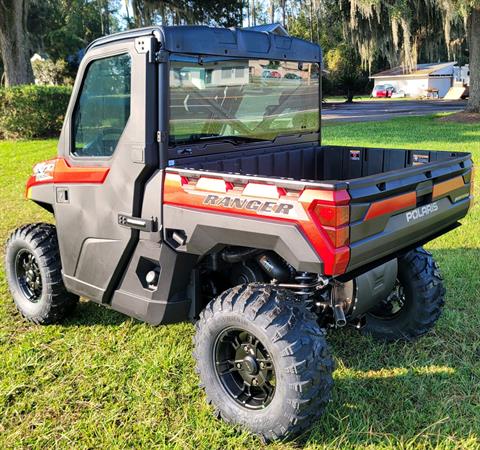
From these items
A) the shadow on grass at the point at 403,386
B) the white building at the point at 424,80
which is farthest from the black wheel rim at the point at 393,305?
the white building at the point at 424,80

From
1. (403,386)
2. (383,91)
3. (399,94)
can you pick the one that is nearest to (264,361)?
(403,386)

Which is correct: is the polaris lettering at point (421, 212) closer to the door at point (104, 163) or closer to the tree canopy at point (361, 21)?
the door at point (104, 163)

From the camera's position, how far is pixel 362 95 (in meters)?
56.8

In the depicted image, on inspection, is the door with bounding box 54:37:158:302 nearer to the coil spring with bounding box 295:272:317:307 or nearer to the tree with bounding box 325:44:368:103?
the coil spring with bounding box 295:272:317:307

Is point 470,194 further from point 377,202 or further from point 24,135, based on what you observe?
point 24,135

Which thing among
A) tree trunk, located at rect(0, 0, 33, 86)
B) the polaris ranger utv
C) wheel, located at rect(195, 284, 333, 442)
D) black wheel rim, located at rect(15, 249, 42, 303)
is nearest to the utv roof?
the polaris ranger utv

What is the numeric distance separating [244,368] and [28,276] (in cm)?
211

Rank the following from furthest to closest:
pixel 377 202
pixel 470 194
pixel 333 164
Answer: pixel 333 164, pixel 470 194, pixel 377 202

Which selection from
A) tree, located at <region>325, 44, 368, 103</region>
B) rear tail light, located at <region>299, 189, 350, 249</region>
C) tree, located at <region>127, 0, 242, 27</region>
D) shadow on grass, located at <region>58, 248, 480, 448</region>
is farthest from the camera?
tree, located at <region>325, 44, 368, 103</region>

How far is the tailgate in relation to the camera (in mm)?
2516

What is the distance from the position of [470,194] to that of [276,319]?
1641 millimetres

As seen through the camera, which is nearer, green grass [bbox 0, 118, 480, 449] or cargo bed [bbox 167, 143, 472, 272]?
cargo bed [bbox 167, 143, 472, 272]

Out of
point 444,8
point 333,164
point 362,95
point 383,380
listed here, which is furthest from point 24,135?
point 362,95

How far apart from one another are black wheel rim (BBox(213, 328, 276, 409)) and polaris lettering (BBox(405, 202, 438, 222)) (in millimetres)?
1017
